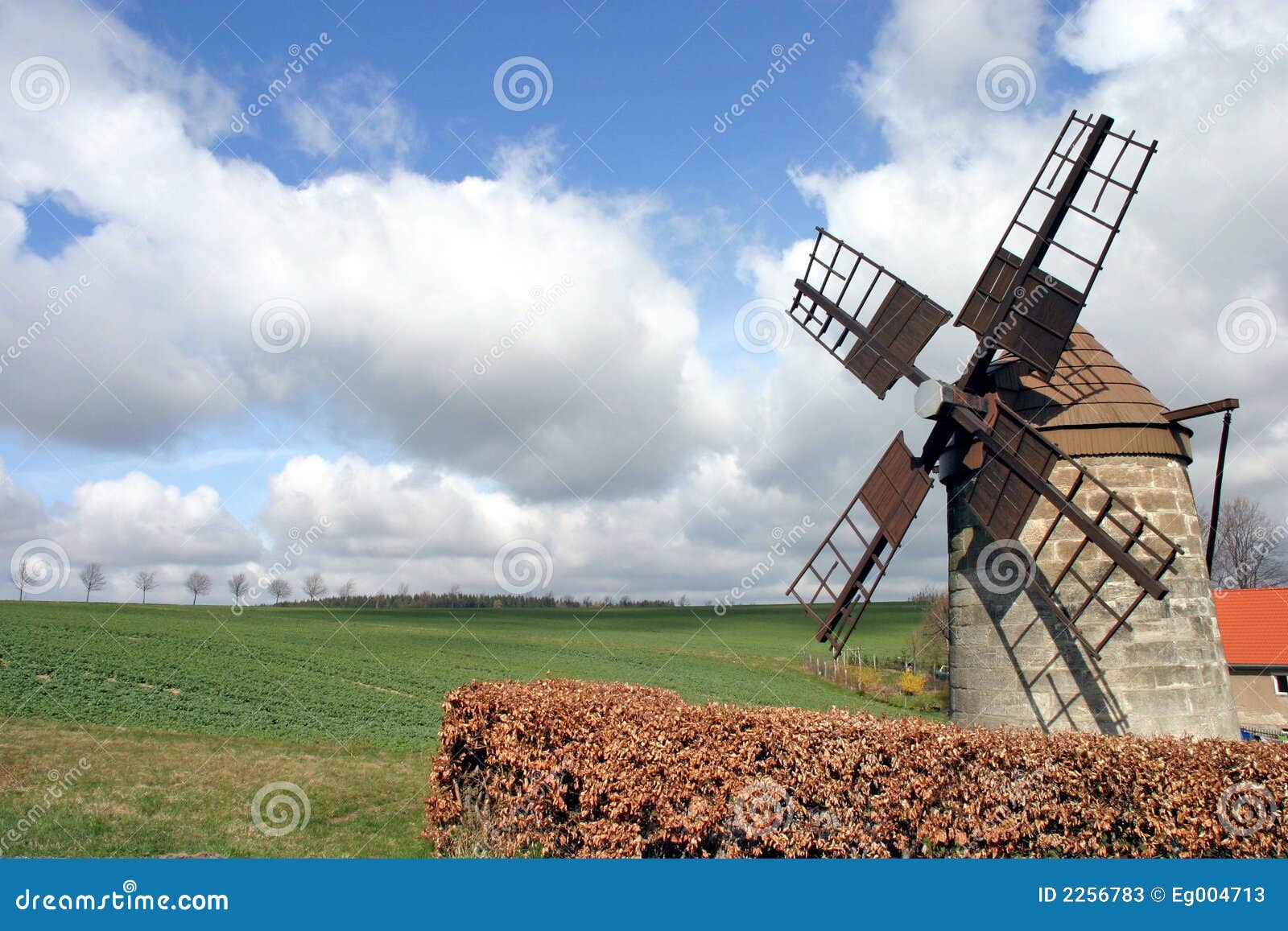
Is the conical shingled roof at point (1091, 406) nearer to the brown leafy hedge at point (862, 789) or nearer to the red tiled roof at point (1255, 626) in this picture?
the brown leafy hedge at point (862, 789)

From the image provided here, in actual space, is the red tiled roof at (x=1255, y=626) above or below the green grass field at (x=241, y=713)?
above

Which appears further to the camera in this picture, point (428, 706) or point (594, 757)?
point (428, 706)

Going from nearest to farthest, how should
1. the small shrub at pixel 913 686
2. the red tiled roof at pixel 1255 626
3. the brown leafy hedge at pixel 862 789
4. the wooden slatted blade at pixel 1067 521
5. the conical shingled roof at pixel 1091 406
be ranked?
the brown leafy hedge at pixel 862 789
the wooden slatted blade at pixel 1067 521
the conical shingled roof at pixel 1091 406
the red tiled roof at pixel 1255 626
the small shrub at pixel 913 686

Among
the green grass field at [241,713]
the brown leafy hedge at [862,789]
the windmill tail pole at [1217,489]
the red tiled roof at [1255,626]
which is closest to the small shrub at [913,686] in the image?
the green grass field at [241,713]

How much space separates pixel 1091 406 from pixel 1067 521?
1.78 meters

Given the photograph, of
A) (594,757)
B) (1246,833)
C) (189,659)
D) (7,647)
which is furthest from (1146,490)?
(7,647)

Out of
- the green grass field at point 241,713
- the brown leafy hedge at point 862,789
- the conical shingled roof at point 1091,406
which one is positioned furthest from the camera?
the conical shingled roof at point 1091,406

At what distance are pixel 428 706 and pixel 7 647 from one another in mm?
14284

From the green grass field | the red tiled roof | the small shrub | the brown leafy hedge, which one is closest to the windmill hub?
the brown leafy hedge

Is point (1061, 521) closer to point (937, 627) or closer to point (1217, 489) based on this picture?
point (1217, 489)

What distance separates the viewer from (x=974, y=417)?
1121 cm

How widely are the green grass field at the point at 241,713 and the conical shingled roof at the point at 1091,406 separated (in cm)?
1042

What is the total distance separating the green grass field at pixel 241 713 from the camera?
9.55m

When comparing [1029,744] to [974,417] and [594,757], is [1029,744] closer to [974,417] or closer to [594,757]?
[594,757]
